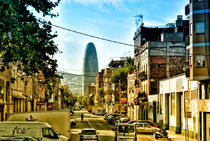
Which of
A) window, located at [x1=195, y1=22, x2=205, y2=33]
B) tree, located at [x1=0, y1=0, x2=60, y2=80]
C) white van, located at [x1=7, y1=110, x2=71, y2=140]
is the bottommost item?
white van, located at [x1=7, y1=110, x2=71, y2=140]

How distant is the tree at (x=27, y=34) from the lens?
15078 millimetres

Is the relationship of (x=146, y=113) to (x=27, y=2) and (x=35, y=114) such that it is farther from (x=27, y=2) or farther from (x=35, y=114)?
(x=27, y=2)

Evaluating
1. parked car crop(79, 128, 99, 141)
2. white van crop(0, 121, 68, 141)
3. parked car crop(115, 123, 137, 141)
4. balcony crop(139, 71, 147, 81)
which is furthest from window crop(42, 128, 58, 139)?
balcony crop(139, 71, 147, 81)

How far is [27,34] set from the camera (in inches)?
622

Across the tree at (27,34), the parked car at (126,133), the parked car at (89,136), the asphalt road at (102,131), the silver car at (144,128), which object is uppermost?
the tree at (27,34)

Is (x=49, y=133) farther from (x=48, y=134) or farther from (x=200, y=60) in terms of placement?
(x=200, y=60)

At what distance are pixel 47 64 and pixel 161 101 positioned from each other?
35.2 m

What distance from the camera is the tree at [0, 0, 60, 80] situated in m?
15.1

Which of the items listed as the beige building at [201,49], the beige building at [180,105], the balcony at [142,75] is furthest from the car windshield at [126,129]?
the balcony at [142,75]

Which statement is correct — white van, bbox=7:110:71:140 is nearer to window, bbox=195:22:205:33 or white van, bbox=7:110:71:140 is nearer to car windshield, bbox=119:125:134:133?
car windshield, bbox=119:125:134:133

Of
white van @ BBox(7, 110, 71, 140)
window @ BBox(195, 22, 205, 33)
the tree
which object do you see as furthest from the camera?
window @ BBox(195, 22, 205, 33)

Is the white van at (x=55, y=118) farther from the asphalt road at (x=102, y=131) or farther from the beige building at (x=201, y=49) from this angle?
the beige building at (x=201, y=49)

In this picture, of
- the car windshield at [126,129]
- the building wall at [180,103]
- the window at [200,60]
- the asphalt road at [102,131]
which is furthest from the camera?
the building wall at [180,103]

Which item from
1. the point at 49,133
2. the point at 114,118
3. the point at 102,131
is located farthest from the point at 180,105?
the point at 49,133
